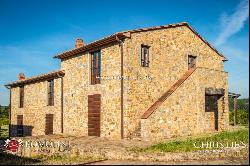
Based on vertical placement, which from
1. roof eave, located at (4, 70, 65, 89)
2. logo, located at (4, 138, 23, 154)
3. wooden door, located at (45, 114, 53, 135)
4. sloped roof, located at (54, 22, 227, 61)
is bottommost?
logo, located at (4, 138, 23, 154)

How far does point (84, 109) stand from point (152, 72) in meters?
4.93

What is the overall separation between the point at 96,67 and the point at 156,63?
3.62 meters

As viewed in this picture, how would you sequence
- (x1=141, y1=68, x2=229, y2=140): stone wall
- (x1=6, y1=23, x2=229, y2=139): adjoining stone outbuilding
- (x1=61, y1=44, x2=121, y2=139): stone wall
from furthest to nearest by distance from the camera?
(x1=61, y1=44, x2=121, y2=139): stone wall → (x1=6, y1=23, x2=229, y2=139): adjoining stone outbuilding → (x1=141, y1=68, x2=229, y2=140): stone wall

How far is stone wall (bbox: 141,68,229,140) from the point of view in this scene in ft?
50.5

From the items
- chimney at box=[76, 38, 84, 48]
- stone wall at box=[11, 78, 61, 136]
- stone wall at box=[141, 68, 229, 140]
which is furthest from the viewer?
stone wall at box=[11, 78, 61, 136]

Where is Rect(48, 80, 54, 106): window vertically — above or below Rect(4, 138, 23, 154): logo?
above

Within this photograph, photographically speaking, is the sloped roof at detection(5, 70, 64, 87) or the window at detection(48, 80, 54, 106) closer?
the sloped roof at detection(5, 70, 64, 87)

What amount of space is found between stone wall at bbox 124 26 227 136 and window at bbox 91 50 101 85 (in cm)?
258

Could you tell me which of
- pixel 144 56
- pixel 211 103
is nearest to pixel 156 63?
pixel 144 56

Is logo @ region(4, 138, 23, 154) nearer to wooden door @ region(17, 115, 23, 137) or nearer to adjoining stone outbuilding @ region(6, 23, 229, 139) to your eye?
adjoining stone outbuilding @ region(6, 23, 229, 139)

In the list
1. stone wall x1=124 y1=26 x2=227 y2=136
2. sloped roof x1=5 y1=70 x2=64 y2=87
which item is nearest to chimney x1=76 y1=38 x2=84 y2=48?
sloped roof x1=5 y1=70 x2=64 y2=87

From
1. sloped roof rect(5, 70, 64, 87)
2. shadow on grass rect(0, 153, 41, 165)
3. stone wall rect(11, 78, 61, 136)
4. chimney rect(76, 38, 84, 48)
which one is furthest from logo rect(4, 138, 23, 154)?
chimney rect(76, 38, 84, 48)

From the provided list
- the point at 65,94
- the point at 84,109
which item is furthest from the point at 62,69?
the point at 84,109

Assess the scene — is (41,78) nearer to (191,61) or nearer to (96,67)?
(96,67)
